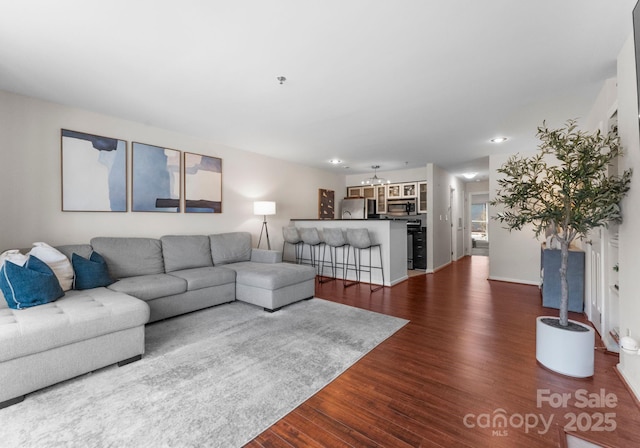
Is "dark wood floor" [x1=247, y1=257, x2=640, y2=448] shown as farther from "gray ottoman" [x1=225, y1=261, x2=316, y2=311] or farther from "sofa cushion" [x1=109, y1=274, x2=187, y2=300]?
"sofa cushion" [x1=109, y1=274, x2=187, y2=300]

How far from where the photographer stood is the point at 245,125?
150 inches

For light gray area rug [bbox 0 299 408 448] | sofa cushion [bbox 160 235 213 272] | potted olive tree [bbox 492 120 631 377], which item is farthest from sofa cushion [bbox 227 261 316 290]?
potted olive tree [bbox 492 120 631 377]

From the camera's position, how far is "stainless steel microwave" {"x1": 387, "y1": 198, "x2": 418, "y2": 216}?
23.1 feet

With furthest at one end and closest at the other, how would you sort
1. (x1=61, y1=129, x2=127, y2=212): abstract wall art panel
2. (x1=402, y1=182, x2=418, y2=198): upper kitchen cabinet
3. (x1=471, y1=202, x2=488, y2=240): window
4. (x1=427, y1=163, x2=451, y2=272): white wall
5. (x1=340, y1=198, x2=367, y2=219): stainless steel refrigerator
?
(x1=471, y1=202, x2=488, y2=240): window < (x1=340, y1=198, x2=367, y2=219): stainless steel refrigerator < (x1=402, y1=182, x2=418, y2=198): upper kitchen cabinet < (x1=427, y1=163, x2=451, y2=272): white wall < (x1=61, y1=129, x2=127, y2=212): abstract wall art panel

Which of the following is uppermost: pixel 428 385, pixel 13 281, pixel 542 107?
pixel 542 107

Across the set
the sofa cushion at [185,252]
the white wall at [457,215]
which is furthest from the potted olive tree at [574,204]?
the white wall at [457,215]

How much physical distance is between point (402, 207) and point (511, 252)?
267 cm

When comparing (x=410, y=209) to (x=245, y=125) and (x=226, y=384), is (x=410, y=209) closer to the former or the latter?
(x=245, y=125)

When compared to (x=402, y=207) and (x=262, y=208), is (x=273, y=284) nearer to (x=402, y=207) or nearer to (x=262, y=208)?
(x=262, y=208)

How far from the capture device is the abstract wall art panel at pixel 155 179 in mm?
3752

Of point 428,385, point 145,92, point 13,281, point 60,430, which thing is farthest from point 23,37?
point 428,385

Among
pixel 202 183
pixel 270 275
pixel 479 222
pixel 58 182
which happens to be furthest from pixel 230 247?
pixel 479 222

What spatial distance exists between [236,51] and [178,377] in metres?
2.47

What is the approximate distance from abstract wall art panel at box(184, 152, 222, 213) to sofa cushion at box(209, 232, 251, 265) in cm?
53
